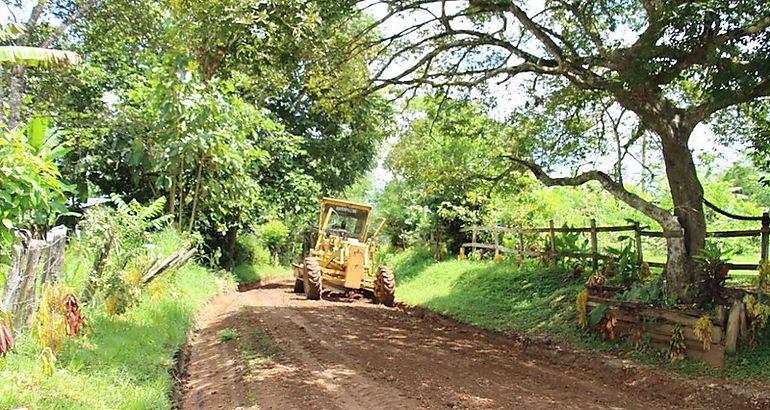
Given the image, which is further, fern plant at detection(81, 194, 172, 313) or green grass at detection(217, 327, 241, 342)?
green grass at detection(217, 327, 241, 342)

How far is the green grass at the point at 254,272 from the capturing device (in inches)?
877

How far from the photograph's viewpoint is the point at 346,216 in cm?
1752

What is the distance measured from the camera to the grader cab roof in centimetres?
1733

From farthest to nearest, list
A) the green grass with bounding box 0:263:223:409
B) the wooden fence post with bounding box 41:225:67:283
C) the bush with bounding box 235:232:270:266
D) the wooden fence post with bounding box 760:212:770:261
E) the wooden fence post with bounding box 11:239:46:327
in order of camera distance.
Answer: the bush with bounding box 235:232:270:266, the wooden fence post with bounding box 760:212:770:261, the wooden fence post with bounding box 41:225:67:283, the wooden fence post with bounding box 11:239:46:327, the green grass with bounding box 0:263:223:409

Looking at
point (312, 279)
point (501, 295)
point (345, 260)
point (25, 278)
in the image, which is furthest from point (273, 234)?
Answer: point (25, 278)

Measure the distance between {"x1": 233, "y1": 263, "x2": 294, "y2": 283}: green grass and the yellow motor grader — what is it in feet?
14.6

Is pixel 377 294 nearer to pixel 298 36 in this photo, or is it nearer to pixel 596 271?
pixel 596 271

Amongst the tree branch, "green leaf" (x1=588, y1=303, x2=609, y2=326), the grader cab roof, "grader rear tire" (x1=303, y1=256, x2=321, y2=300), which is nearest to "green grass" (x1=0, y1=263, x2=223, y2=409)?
"grader rear tire" (x1=303, y1=256, x2=321, y2=300)

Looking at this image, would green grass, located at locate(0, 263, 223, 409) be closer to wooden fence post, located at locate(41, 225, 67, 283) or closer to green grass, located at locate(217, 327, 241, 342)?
green grass, located at locate(217, 327, 241, 342)

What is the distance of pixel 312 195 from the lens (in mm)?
21797

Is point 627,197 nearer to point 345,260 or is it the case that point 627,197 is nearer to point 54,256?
point 54,256

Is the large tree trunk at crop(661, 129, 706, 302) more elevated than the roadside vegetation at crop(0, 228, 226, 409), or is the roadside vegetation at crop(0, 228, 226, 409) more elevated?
the large tree trunk at crop(661, 129, 706, 302)

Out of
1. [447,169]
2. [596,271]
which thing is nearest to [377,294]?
[447,169]

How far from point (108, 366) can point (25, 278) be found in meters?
1.24
